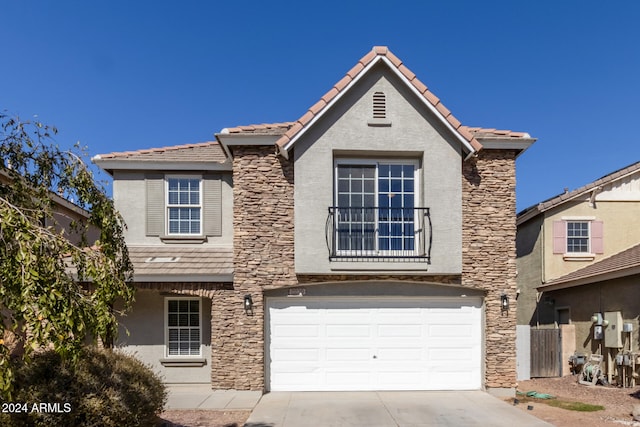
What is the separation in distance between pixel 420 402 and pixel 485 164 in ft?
19.8

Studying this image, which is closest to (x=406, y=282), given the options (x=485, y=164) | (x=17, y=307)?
(x=485, y=164)

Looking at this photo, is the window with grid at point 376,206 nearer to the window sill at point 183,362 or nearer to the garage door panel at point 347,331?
the garage door panel at point 347,331

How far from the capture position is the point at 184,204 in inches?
537

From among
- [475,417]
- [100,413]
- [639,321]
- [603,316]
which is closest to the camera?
[100,413]

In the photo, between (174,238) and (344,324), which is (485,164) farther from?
(174,238)

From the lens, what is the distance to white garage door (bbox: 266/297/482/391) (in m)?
12.0

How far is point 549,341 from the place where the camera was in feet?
50.0

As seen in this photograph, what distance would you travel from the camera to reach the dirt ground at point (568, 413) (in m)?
9.33

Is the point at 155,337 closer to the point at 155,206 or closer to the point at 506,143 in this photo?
the point at 155,206

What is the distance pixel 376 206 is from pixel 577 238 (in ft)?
29.8

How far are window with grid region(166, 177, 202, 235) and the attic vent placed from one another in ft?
17.4

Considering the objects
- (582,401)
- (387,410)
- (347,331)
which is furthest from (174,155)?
(582,401)

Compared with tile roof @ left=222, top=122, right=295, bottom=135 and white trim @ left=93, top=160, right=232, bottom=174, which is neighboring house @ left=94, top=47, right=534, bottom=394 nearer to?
tile roof @ left=222, top=122, right=295, bottom=135

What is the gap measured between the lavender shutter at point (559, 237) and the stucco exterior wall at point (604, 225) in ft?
0.35
